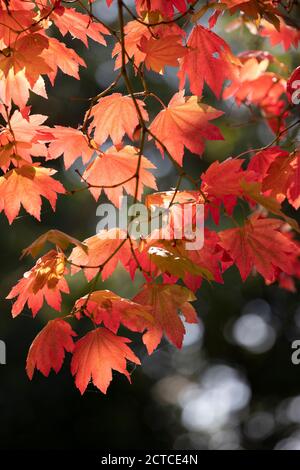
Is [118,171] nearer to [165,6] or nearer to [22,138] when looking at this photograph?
[22,138]

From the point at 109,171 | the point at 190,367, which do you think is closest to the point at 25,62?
the point at 109,171

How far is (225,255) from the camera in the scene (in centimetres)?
153

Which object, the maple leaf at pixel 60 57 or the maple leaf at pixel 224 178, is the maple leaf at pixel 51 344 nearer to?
the maple leaf at pixel 224 178

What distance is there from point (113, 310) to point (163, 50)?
1.85 ft

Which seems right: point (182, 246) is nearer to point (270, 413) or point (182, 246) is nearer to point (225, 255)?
point (225, 255)

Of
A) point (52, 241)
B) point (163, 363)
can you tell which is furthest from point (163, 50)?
point (163, 363)

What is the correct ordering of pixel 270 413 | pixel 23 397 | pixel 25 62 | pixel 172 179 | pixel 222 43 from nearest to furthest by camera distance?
pixel 25 62, pixel 222 43, pixel 23 397, pixel 172 179, pixel 270 413

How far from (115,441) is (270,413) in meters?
2.07

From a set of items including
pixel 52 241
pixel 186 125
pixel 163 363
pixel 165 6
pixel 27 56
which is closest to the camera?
pixel 52 241

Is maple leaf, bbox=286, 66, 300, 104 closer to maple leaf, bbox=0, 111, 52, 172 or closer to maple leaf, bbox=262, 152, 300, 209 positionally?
maple leaf, bbox=262, 152, 300, 209

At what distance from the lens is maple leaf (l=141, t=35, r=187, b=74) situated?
1491 millimetres

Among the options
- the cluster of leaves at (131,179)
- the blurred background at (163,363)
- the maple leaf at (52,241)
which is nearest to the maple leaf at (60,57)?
the cluster of leaves at (131,179)

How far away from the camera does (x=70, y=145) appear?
165 cm

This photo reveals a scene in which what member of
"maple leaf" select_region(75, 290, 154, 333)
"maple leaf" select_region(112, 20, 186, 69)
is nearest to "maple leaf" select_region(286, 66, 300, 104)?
"maple leaf" select_region(112, 20, 186, 69)
